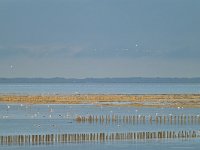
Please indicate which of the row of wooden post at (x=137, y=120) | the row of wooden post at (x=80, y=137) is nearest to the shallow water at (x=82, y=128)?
the row of wooden post at (x=137, y=120)

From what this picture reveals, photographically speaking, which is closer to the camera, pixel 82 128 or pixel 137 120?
pixel 82 128

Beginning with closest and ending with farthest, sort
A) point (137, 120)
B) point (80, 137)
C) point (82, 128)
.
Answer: point (80, 137) < point (82, 128) < point (137, 120)

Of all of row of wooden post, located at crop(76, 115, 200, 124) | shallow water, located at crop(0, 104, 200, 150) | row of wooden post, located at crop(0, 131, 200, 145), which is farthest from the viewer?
row of wooden post, located at crop(76, 115, 200, 124)

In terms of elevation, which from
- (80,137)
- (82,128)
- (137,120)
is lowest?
(82,128)

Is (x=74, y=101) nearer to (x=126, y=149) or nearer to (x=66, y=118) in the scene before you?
(x=66, y=118)

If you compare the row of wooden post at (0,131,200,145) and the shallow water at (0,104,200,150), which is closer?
the shallow water at (0,104,200,150)

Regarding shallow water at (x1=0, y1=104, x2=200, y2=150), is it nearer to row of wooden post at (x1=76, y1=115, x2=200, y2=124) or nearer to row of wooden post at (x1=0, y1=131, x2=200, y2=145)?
row of wooden post at (x1=76, y1=115, x2=200, y2=124)

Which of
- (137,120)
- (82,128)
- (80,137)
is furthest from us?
(137,120)

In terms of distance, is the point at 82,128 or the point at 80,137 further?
the point at 82,128

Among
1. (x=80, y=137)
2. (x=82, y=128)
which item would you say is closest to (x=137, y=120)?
(x=82, y=128)

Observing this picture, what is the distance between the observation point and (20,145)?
5812 centimetres

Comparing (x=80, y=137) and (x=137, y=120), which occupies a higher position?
(x=137, y=120)

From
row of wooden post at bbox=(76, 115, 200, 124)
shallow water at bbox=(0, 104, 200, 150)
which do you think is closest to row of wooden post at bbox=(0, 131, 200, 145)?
shallow water at bbox=(0, 104, 200, 150)

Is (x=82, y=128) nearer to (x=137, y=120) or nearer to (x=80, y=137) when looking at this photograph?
(x=137, y=120)
